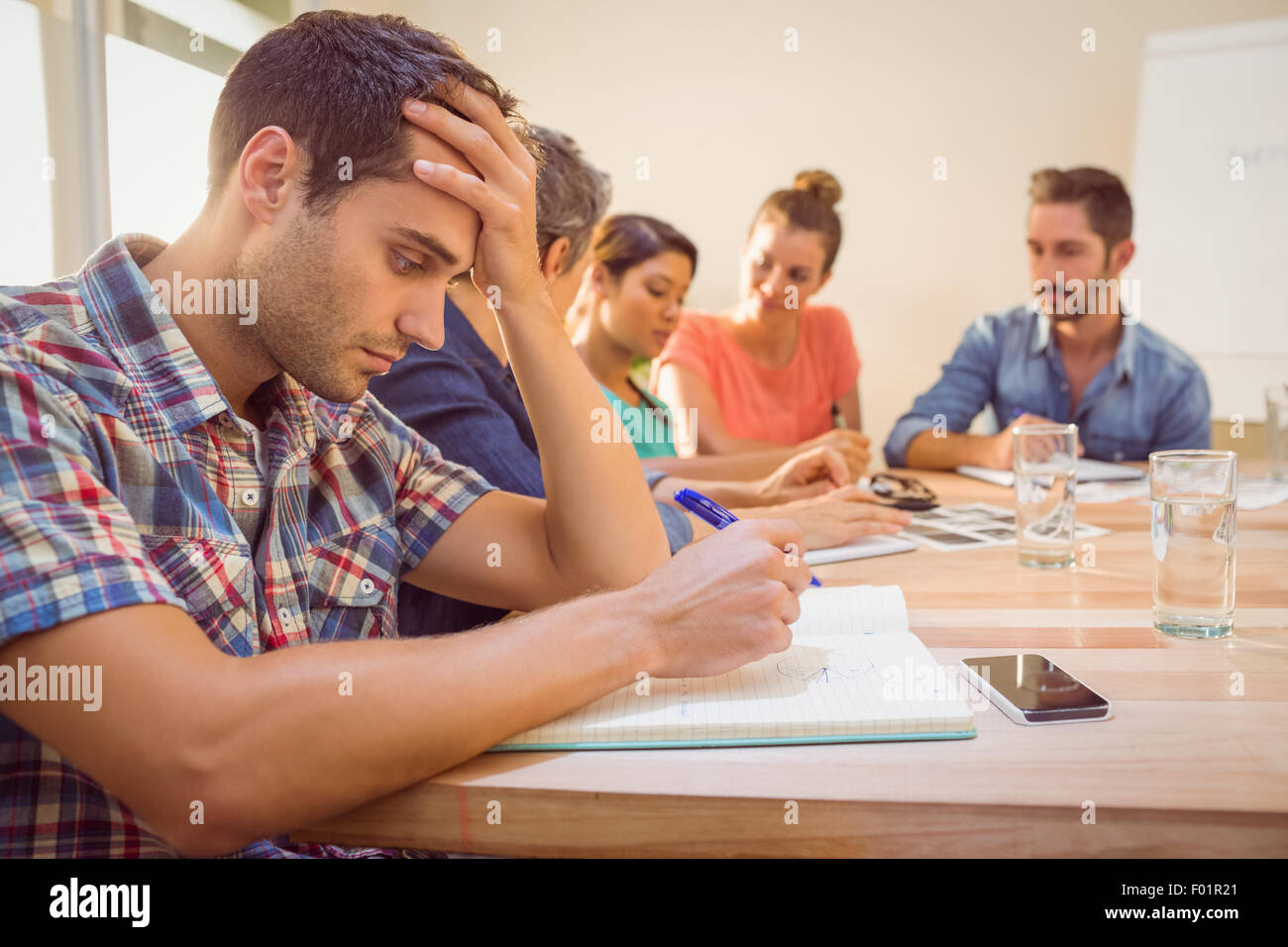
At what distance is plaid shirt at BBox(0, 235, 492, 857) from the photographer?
1.91ft

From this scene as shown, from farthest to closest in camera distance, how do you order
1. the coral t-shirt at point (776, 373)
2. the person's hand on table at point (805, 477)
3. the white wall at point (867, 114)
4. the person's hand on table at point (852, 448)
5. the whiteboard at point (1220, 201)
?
the white wall at point (867, 114) → the whiteboard at point (1220, 201) → the coral t-shirt at point (776, 373) → the person's hand on table at point (852, 448) → the person's hand on table at point (805, 477)

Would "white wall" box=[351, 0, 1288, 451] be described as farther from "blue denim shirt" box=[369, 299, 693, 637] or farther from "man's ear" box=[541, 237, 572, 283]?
"blue denim shirt" box=[369, 299, 693, 637]

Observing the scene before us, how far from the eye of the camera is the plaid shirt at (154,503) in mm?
583

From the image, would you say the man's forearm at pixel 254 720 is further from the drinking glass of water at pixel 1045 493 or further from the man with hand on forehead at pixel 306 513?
the drinking glass of water at pixel 1045 493

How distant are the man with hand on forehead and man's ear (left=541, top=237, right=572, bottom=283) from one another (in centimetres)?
52

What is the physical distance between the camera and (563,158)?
5.05 ft

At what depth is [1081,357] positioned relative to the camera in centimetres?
252

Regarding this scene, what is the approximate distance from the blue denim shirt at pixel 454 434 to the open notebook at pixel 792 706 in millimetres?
441
